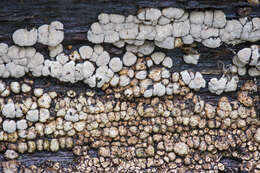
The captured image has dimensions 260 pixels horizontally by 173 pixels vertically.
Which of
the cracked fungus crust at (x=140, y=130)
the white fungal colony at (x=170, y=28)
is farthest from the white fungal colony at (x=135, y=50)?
the cracked fungus crust at (x=140, y=130)

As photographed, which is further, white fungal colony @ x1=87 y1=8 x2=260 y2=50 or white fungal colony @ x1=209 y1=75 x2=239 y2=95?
white fungal colony @ x1=209 y1=75 x2=239 y2=95

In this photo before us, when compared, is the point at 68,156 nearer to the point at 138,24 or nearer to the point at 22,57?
the point at 22,57

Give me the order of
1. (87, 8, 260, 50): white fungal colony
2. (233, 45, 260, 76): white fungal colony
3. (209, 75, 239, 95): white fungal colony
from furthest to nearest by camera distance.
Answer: (209, 75, 239, 95): white fungal colony, (233, 45, 260, 76): white fungal colony, (87, 8, 260, 50): white fungal colony

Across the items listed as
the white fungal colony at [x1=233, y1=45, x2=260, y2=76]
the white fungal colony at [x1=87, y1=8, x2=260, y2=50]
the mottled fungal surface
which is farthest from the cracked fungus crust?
the white fungal colony at [x1=87, y1=8, x2=260, y2=50]

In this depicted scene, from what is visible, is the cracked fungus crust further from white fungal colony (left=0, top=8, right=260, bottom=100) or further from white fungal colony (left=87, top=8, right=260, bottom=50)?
white fungal colony (left=87, top=8, right=260, bottom=50)

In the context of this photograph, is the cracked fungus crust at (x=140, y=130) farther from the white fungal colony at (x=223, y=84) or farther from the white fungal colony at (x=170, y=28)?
the white fungal colony at (x=170, y=28)

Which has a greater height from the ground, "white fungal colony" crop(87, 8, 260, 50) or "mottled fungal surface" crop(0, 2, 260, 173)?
"white fungal colony" crop(87, 8, 260, 50)

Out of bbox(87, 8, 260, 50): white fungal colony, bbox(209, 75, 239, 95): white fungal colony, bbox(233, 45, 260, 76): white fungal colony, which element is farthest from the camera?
bbox(209, 75, 239, 95): white fungal colony

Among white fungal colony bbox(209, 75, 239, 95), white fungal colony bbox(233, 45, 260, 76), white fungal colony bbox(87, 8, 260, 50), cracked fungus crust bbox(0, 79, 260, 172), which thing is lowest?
cracked fungus crust bbox(0, 79, 260, 172)

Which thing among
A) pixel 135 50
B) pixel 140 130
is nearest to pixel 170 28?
pixel 135 50
